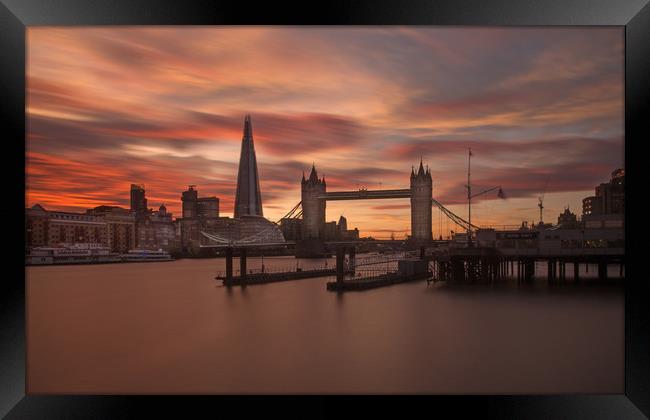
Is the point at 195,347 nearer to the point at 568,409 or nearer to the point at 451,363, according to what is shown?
the point at 451,363

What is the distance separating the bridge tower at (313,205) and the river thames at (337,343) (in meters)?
2.80

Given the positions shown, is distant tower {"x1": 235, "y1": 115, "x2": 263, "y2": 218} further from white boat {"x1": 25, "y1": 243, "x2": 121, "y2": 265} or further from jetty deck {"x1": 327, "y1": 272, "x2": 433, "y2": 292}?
white boat {"x1": 25, "y1": 243, "x2": 121, "y2": 265}

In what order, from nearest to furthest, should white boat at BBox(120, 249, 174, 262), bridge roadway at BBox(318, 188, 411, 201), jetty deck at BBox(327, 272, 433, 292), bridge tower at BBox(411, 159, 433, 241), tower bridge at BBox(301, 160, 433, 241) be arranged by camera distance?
bridge roadway at BBox(318, 188, 411, 201) < tower bridge at BBox(301, 160, 433, 241) < bridge tower at BBox(411, 159, 433, 241) < jetty deck at BBox(327, 272, 433, 292) < white boat at BBox(120, 249, 174, 262)

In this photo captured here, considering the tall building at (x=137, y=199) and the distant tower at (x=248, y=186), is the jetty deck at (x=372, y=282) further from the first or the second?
the tall building at (x=137, y=199)

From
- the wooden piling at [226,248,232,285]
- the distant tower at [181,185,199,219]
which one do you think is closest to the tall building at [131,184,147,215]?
the distant tower at [181,185,199,219]

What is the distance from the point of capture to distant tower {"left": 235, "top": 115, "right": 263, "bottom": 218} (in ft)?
33.8

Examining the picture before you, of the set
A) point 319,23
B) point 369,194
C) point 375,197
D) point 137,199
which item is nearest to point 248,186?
point 137,199

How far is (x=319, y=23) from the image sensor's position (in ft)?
14.3

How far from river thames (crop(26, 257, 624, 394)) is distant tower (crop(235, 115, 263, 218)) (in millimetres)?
2795

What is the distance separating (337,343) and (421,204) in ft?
22.8

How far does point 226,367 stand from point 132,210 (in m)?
8.76

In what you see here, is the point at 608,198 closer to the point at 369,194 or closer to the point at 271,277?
the point at 369,194

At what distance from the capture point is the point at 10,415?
448cm

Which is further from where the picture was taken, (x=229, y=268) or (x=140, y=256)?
(x=140, y=256)
